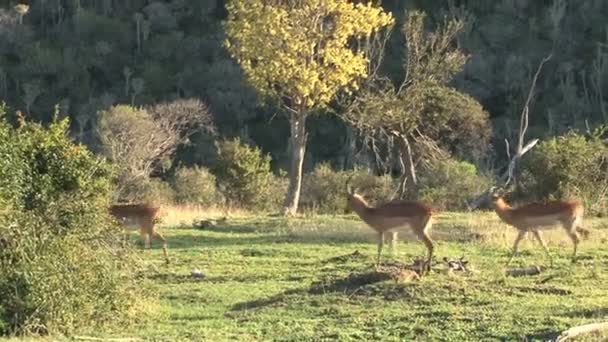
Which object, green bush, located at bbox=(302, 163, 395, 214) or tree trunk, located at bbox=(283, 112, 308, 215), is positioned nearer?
tree trunk, located at bbox=(283, 112, 308, 215)

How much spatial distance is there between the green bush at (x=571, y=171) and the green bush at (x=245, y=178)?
7.72 meters

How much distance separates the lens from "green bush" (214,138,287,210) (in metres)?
31.1

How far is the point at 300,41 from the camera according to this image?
88.0 feet

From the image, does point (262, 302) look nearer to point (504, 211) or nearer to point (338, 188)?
point (504, 211)

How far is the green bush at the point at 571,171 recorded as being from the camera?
24578mm

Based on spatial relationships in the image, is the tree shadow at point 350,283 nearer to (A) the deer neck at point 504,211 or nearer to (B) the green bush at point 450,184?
(A) the deer neck at point 504,211

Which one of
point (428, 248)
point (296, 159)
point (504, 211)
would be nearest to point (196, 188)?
point (296, 159)

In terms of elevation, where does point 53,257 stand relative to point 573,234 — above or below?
below

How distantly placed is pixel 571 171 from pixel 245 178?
32.5 ft

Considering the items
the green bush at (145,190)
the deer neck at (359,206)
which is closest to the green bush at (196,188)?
the green bush at (145,190)

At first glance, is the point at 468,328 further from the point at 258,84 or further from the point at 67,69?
the point at 67,69

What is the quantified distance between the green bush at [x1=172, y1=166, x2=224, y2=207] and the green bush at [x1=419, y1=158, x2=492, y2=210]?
587 centimetres

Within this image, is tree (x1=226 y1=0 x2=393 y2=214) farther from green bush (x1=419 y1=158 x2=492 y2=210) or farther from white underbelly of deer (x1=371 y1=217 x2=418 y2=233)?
white underbelly of deer (x1=371 y1=217 x2=418 y2=233)

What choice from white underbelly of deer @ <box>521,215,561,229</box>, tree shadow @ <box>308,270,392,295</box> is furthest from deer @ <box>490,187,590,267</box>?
tree shadow @ <box>308,270,392,295</box>
